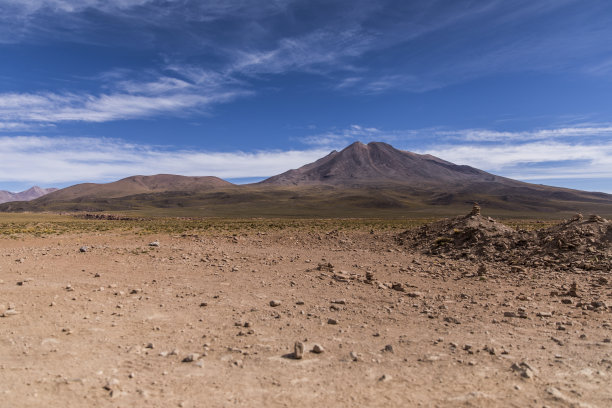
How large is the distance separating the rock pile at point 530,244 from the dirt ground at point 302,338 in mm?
1447

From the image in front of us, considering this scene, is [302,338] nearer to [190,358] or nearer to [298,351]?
[298,351]

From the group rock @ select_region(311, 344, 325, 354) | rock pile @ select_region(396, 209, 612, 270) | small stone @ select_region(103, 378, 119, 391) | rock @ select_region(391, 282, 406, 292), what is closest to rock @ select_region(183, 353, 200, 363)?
small stone @ select_region(103, 378, 119, 391)

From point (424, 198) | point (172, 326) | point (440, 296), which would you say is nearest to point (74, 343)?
point (172, 326)

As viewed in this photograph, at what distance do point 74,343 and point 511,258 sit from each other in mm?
16075

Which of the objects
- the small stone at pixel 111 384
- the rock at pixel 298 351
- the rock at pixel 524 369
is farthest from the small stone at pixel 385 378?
the small stone at pixel 111 384

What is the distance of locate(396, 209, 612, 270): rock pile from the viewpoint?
549 inches

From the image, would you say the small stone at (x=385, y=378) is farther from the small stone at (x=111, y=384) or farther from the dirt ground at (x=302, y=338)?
the small stone at (x=111, y=384)

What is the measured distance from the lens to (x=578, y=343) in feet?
21.1

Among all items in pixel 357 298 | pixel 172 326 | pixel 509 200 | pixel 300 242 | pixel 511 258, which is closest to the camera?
pixel 172 326

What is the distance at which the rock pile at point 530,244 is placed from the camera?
13.9m

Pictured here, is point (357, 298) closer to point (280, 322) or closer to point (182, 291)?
point (280, 322)

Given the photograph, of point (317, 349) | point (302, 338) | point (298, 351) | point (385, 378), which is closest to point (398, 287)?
point (302, 338)

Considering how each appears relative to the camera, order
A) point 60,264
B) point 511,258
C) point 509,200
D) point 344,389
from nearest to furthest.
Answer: point 344,389
point 60,264
point 511,258
point 509,200

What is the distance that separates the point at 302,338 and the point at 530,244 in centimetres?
1460
